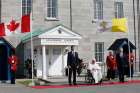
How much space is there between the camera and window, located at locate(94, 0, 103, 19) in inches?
1575

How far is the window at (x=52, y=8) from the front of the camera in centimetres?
3775

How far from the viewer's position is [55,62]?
118 ft

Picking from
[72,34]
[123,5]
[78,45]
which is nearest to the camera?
[72,34]

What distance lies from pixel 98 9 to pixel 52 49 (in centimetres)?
699

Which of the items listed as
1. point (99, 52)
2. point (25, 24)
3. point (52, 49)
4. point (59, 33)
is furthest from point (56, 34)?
point (99, 52)

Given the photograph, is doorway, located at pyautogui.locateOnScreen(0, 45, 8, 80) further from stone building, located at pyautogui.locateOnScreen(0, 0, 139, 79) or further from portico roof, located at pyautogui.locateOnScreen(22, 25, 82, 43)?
portico roof, located at pyautogui.locateOnScreen(22, 25, 82, 43)

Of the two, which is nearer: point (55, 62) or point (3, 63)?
point (3, 63)

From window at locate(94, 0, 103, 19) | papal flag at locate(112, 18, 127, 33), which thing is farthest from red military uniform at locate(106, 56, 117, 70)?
window at locate(94, 0, 103, 19)

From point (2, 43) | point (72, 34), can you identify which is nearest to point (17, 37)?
point (72, 34)

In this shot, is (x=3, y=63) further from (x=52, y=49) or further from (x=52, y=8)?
(x=52, y=8)

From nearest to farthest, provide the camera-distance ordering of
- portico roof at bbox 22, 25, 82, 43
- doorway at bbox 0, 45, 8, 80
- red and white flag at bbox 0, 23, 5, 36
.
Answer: red and white flag at bbox 0, 23, 5, 36, doorway at bbox 0, 45, 8, 80, portico roof at bbox 22, 25, 82, 43

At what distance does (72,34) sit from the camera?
115ft

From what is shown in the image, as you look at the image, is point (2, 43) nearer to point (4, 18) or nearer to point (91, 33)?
point (4, 18)

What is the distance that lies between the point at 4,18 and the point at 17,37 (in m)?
1.99
